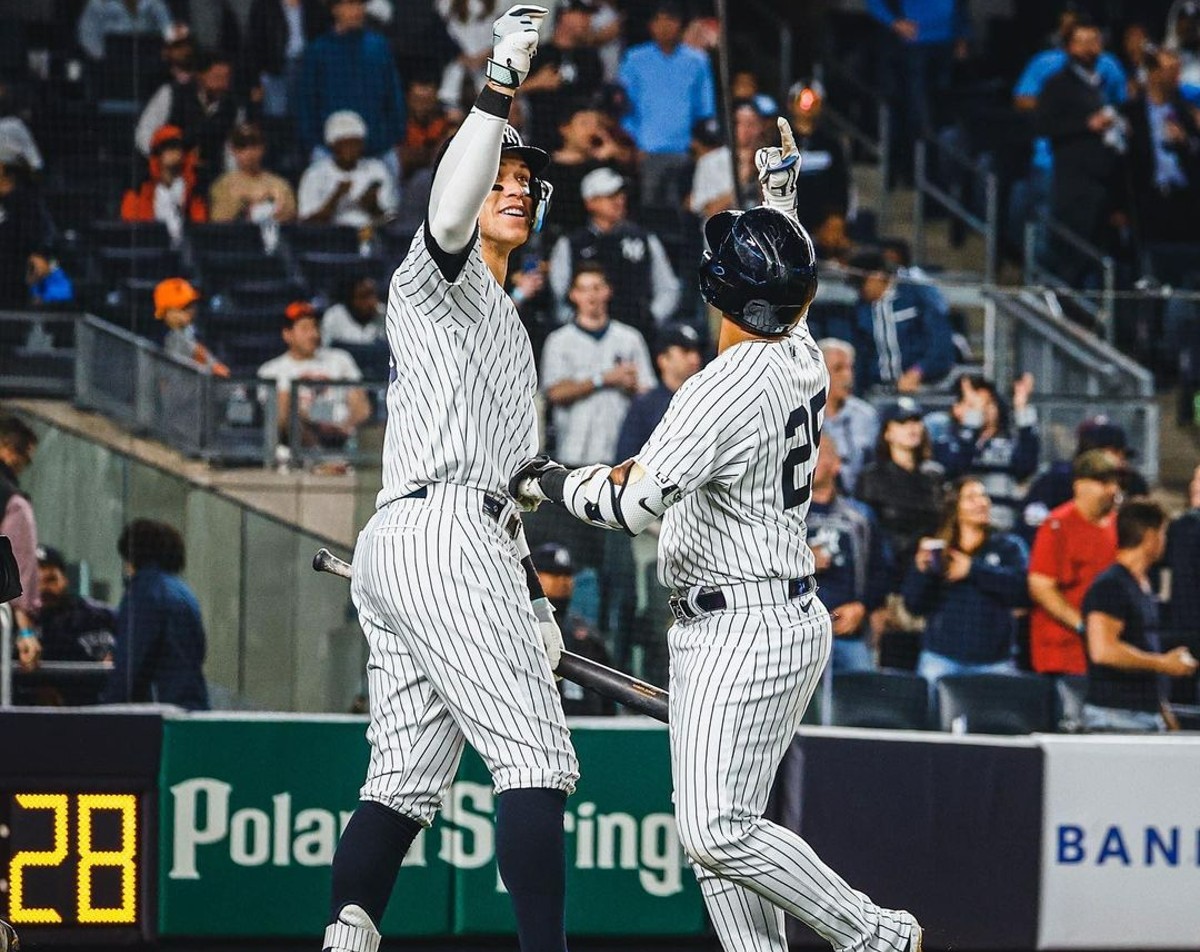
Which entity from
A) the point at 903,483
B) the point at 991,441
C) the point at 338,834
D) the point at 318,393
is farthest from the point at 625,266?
the point at 338,834

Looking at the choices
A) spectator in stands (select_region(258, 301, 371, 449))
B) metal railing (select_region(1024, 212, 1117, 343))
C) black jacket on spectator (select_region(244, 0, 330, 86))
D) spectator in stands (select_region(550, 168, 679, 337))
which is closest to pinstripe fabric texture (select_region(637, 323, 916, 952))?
spectator in stands (select_region(258, 301, 371, 449))

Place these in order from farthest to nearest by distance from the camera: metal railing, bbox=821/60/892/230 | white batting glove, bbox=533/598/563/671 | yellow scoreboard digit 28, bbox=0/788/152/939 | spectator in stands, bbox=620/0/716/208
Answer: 1. metal railing, bbox=821/60/892/230
2. spectator in stands, bbox=620/0/716/208
3. yellow scoreboard digit 28, bbox=0/788/152/939
4. white batting glove, bbox=533/598/563/671

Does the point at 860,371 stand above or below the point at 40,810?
above

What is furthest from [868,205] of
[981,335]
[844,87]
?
[981,335]

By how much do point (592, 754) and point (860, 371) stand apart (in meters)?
2.54

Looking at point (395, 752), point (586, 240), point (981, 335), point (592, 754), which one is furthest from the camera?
point (981, 335)

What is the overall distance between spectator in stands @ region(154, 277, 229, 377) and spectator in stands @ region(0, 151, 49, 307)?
463 mm

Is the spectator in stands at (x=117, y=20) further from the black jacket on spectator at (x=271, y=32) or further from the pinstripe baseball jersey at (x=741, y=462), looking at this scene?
the pinstripe baseball jersey at (x=741, y=462)

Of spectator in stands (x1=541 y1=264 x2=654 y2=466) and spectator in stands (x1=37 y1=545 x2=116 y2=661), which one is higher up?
spectator in stands (x1=541 y1=264 x2=654 y2=466)

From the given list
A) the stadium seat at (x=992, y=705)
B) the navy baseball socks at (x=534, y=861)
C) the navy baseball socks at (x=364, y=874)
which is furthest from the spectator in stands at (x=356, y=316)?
the navy baseball socks at (x=534, y=861)

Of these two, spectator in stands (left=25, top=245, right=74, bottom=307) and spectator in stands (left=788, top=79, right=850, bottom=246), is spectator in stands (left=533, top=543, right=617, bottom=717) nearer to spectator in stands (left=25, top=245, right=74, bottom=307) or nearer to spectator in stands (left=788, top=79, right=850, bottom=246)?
spectator in stands (left=25, top=245, right=74, bottom=307)

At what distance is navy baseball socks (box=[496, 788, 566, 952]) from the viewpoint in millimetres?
4281

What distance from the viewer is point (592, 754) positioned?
633cm

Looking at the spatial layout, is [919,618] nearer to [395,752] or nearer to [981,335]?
[981,335]
